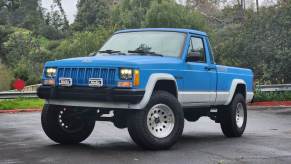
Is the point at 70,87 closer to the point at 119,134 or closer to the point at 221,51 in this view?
the point at 119,134

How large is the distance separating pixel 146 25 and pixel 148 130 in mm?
44132

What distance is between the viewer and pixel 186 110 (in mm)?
10438

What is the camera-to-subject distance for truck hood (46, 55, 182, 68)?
8.44 metres

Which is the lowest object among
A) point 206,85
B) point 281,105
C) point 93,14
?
point 281,105

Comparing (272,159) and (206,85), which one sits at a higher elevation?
(206,85)

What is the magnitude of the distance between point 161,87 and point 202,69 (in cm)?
125

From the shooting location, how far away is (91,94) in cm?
849

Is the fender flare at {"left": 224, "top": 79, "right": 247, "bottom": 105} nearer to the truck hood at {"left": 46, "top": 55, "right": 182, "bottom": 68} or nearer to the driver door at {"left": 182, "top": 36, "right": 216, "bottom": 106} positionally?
the driver door at {"left": 182, "top": 36, "right": 216, "bottom": 106}

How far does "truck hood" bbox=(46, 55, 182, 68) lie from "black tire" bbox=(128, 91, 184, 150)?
20.8 inches

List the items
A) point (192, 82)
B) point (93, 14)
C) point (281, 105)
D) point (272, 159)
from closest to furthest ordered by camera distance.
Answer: point (272, 159), point (192, 82), point (281, 105), point (93, 14)

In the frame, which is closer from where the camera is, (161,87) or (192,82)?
(161,87)

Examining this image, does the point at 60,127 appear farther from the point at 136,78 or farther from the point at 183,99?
the point at 183,99

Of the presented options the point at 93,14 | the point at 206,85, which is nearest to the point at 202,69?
the point at 206,85

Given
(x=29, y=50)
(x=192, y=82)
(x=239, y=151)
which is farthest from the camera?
(x=29, y=50)
